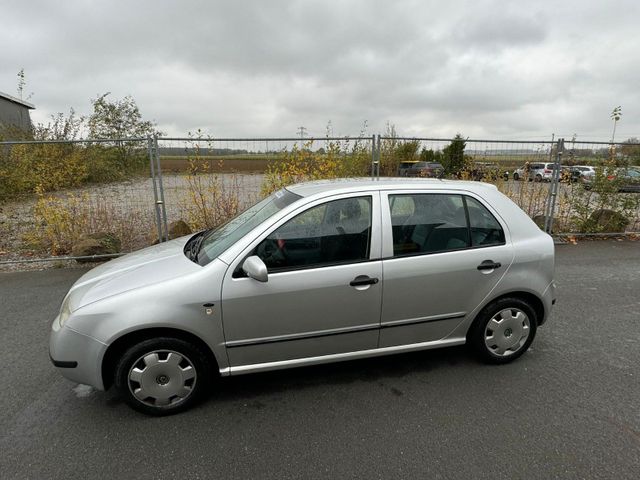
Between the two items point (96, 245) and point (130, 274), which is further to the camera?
point (96, 245)

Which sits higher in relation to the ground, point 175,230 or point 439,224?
point 439,224

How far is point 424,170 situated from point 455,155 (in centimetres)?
76

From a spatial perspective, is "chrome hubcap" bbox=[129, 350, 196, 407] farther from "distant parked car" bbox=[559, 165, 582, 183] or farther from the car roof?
"distant parked car" bbox=[559, 165, 582, 183]

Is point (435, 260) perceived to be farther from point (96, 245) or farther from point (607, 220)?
point (607, 220)

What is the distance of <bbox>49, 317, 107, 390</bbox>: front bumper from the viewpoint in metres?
2.35

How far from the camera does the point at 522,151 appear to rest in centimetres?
731

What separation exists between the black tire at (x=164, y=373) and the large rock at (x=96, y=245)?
4402 mm

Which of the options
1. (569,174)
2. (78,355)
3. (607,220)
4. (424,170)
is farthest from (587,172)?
(78,355)

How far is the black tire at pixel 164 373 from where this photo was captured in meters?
2.42

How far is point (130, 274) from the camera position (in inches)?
103

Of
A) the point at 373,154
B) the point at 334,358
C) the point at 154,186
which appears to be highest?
the point at 373,154

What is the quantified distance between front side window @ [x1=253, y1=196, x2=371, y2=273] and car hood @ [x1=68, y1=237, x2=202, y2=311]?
550mm

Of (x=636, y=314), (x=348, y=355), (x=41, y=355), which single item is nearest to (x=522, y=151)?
(x=636, y=314)

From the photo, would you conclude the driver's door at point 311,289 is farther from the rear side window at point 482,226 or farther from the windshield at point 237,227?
the rear side window at point 482,226
